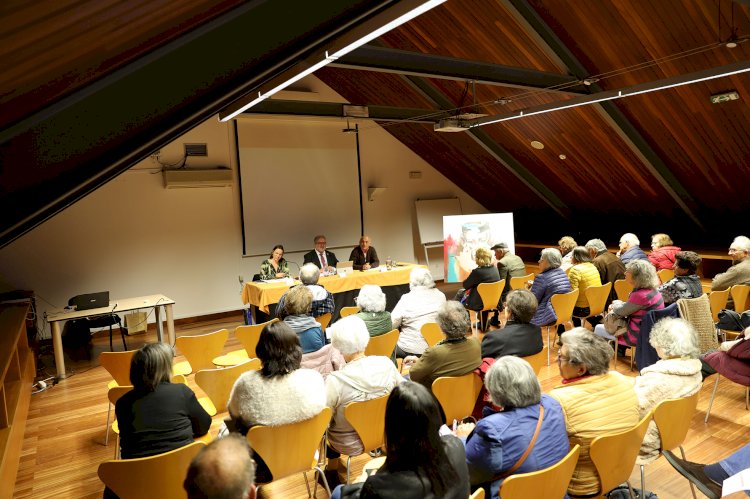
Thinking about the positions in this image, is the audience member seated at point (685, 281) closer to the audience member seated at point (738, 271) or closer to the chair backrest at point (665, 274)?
the audience member seated at point (738, 271)

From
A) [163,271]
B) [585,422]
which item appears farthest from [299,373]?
[163,271]

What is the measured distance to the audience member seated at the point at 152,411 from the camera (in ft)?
8.02

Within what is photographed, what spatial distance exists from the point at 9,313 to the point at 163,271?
2615mm

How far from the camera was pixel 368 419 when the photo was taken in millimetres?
2754

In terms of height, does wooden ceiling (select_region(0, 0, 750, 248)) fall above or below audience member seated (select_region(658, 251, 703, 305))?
above

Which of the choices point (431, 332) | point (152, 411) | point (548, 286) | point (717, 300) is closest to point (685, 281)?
point (717, 300)

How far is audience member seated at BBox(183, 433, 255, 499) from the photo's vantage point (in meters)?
1.43

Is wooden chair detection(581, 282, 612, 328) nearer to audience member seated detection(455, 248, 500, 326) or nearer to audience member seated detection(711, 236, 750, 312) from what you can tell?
audience member seated detection(711, 236, 750, 312)

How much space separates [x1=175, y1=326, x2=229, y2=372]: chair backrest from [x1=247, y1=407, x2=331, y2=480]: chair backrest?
187 cm

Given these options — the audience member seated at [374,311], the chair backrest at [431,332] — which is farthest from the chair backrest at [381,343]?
the chair backrest at [431,332]

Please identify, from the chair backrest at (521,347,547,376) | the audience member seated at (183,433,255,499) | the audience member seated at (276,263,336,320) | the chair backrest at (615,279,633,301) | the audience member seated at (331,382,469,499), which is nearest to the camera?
→ the audience member seated at (183,433,255,499)

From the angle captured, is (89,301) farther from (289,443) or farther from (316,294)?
(289,443)

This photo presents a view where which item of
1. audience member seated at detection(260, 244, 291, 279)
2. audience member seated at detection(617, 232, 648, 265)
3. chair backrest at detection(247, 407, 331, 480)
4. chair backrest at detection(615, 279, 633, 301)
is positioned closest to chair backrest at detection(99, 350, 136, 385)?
chair backrest at detection(247, 407, 331, 480)

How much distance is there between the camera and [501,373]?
218cm
